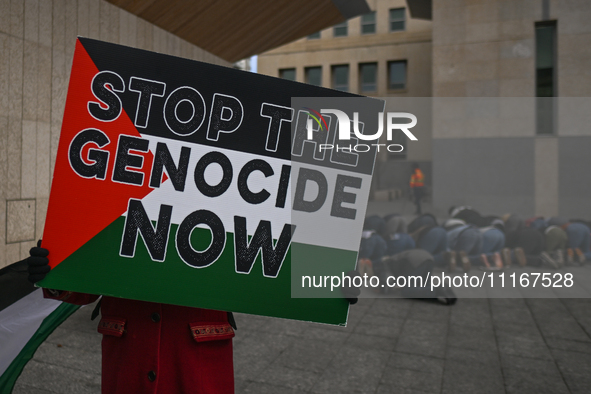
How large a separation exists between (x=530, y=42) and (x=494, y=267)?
11.1m

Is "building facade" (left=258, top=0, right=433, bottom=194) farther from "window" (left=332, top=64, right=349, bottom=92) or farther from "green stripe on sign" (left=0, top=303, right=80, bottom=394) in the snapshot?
"green stripe on sign" (left=0, top=303, right=80, bottom=394)

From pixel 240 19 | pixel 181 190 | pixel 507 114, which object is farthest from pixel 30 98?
pixel 507 114

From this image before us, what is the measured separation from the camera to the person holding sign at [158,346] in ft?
7.07

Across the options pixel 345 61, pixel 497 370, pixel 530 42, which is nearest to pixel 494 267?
pixel 497 370

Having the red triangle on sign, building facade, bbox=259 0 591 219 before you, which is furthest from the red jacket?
building facade, bbox=259 0 591 219

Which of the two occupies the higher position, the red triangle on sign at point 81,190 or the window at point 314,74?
the window at point 314,74

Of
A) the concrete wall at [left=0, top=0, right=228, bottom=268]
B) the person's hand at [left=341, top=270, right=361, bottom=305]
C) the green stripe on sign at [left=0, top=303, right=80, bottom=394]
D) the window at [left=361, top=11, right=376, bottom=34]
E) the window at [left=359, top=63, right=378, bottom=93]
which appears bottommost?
the green stripe on sign at [left=0, top=303, right=80, bottom=394]

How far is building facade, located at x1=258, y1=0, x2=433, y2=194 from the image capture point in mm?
33688

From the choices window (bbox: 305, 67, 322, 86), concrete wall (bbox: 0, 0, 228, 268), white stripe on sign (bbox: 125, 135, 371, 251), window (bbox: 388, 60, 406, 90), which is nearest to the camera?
white stripe on sign (bbox: 125, 135, 371, 251)

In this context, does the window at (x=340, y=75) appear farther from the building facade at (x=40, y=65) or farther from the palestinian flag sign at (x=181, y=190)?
the palestinian flag sign at (x=181, y=190)

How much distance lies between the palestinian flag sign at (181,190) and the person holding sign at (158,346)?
0.62 ft

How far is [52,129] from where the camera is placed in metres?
5.96

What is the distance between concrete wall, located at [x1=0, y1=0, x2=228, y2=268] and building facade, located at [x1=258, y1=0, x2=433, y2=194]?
27640mm

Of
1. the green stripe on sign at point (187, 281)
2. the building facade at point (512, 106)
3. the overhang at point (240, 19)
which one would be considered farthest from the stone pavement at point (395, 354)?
the building facade at point (512, 106)
